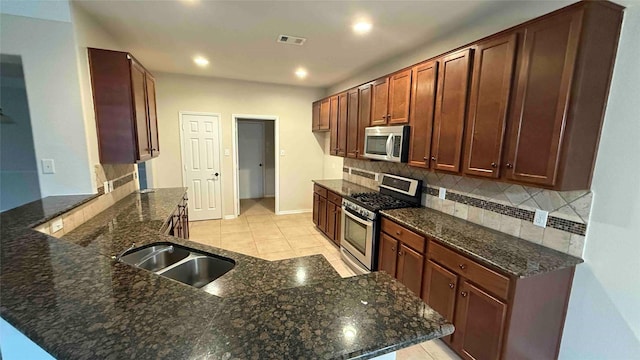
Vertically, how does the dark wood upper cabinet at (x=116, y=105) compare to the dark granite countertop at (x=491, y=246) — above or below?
above

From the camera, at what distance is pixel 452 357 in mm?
2055

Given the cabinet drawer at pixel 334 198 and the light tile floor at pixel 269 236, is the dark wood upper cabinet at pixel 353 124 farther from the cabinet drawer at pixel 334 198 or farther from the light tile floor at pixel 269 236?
the light tile floor at pixel 269 236

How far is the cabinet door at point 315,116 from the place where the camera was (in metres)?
5.22

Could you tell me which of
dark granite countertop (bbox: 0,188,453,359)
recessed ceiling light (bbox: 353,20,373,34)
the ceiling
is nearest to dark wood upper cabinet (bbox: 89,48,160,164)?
the ceiling

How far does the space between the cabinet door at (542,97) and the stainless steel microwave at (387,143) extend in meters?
1.06

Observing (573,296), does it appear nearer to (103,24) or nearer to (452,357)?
(452,357)

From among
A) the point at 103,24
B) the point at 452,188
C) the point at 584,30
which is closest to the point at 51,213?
the point at 103,24

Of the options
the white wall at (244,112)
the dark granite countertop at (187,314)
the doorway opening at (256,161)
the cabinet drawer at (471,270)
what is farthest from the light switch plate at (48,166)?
the doorway opening at (256,161)

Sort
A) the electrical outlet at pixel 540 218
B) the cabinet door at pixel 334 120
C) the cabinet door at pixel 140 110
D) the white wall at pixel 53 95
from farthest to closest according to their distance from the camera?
the cabinet door at pixel 334 120
the cabinet door at pixel 140 110
the white wall at pixel 53 95
the electrical outlet at pixel 540 218

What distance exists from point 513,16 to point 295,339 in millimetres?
A: 2690

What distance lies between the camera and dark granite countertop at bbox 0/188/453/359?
0.69 metres

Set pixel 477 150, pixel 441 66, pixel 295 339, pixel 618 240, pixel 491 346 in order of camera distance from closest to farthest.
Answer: pixel 295 339 < pixel 618 240 < pixel 491 346 < pixel 477 150 < pixel 441 66

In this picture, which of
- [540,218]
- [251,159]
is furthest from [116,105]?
[251,159]

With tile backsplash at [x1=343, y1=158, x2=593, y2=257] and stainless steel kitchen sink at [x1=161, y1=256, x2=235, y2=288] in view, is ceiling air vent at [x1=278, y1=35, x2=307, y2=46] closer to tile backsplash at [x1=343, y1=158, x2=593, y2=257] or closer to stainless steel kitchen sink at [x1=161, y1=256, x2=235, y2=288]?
tile backsplash at [x1=343, y1=158, x2=593, y2=257]
